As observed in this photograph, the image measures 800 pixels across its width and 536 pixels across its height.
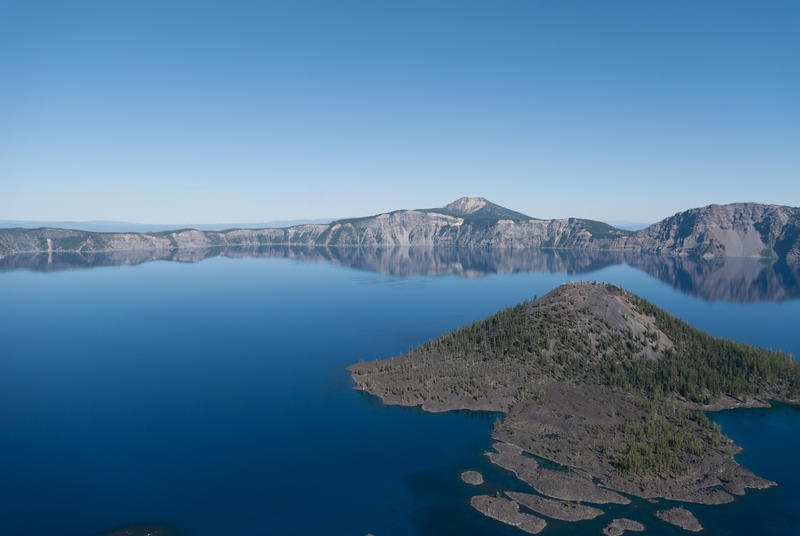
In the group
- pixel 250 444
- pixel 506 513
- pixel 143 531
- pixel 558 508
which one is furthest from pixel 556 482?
pixel 143 531

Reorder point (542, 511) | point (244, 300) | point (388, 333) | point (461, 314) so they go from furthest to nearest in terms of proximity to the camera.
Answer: point (244, 300), point (461, 314), point (388, 333), point (542, 511)

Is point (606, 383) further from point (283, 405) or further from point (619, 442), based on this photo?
point (283, 405)

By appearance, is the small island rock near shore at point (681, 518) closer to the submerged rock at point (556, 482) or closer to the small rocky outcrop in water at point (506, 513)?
the submerged rock at point (556, 482)

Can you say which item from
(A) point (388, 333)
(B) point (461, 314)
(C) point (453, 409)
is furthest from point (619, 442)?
(B) point (461, 314)

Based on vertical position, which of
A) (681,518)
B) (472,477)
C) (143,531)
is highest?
(681,518)

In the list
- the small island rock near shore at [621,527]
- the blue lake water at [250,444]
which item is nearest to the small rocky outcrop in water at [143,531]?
the blue lake water at [250,444]

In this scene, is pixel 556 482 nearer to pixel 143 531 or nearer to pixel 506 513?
pixel 506 513

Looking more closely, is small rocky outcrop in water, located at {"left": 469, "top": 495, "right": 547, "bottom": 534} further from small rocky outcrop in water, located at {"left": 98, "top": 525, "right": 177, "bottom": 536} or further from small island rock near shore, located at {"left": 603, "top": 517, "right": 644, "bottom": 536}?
small rocky outcrop in water, located at {"left": 98, "top": 525, "right": 177, "bottom": 536}
